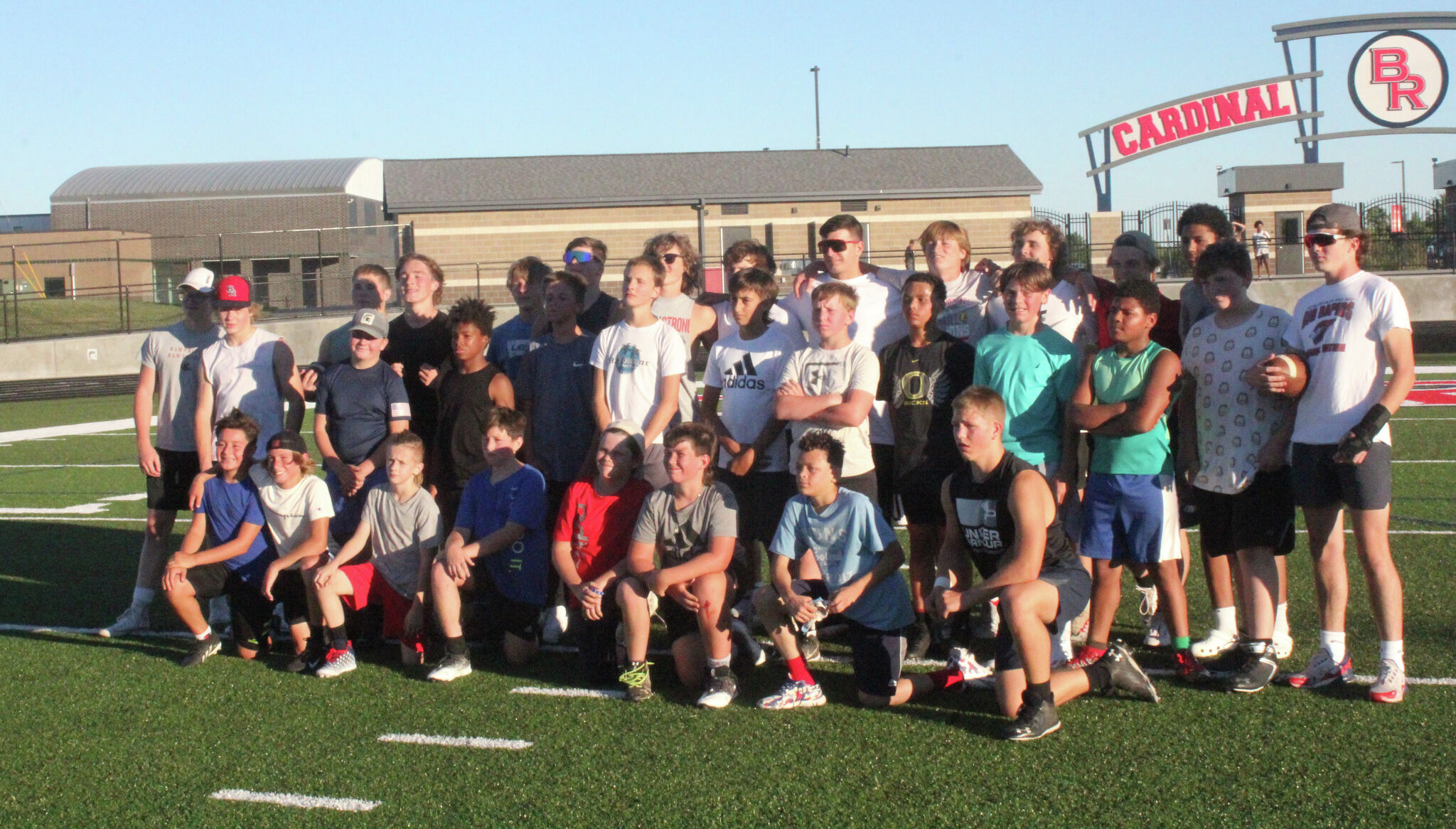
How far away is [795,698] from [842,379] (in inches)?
55.1

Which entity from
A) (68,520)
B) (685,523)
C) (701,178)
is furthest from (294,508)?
(701,178)

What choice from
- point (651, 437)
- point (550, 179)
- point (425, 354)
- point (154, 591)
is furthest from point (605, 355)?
point (550, 179)

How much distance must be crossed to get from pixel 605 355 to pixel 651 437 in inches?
17.6

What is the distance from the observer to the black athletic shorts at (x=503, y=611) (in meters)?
5.67

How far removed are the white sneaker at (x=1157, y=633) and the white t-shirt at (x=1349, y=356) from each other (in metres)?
1.30

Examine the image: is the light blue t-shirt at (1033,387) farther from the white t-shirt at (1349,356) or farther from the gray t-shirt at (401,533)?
the gray t-shirt at (401,533)

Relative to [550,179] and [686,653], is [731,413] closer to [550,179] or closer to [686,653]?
[686,653]

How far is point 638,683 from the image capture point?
5000 millimetres

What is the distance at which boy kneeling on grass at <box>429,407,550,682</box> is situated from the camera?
18.4ft

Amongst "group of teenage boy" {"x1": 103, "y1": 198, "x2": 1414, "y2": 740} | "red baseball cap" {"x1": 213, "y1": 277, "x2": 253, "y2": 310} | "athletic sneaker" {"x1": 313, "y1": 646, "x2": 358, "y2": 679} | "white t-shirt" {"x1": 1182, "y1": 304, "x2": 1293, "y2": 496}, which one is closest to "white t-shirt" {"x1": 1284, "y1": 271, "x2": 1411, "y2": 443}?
"group of teenage boy" {"x1": 103, "y1": 198, "x2": 1414, "y2": 740}

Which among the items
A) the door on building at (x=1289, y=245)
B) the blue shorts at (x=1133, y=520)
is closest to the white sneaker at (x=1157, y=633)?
the blue shorts at (x=1133, y=520)

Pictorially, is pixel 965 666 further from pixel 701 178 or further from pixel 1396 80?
pixel 701 178

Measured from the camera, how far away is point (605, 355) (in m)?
5.85

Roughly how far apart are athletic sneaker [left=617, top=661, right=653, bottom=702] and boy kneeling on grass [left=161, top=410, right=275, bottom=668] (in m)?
1.93
